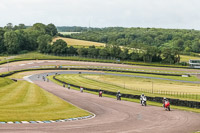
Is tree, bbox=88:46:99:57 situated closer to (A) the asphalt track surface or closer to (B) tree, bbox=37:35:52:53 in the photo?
(B) tree, bbox=37:35:52:53

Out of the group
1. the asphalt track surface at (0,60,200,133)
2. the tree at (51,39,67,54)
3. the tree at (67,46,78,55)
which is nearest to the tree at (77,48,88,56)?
the tree at (67,46,78,55)

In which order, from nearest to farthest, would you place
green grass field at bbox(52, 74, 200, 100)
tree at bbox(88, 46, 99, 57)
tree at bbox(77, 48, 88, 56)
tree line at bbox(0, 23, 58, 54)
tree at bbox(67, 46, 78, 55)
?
1. green grass field at bbox(52, 74, 200, 100)
2. tree at bbox(88, 46, 99, 57)
3. tree at bbox(77, 48, 88, 56)
4. tree at bbox(67, 46, 78, 55)
5. tree line at bbox(0, 23, 58, 54)

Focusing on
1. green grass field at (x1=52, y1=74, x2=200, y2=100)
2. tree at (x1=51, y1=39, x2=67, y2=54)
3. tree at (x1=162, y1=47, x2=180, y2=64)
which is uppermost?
tree at (x1=51, y1=39, x2=67, y2=54)

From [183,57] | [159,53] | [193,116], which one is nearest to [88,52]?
[159,53]

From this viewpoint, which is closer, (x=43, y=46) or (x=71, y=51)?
(x=71, y=51)

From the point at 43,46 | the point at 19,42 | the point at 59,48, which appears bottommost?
the point at 59,48

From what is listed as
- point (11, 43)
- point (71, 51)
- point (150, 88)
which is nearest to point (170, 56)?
point (71, 51)

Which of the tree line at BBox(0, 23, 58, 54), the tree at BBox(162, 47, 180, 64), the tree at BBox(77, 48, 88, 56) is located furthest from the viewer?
the tree line at BBox(0, 23, 58, 54)

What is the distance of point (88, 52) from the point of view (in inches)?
6280

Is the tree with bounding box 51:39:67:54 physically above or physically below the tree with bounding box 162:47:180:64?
above

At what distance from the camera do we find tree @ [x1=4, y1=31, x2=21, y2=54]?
16125 cm

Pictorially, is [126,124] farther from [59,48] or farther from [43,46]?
[43,46]

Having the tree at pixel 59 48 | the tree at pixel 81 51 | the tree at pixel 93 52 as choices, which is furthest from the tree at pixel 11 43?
the tree at pixel 93 52

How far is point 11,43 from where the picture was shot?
162 m
